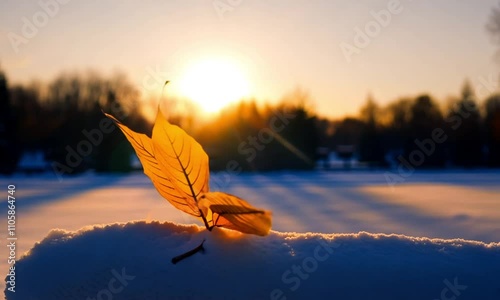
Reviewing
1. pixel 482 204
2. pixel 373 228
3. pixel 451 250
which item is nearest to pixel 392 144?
pixel 482 204

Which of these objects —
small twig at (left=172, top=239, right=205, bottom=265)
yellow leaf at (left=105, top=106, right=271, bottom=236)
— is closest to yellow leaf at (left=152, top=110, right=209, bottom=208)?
yellow leaf at (left=105, top=106, right=271, bottom=236)

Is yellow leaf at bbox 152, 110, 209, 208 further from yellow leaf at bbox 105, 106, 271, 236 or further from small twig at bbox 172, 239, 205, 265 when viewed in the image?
small twig at bbox 172, 239, 205, 265

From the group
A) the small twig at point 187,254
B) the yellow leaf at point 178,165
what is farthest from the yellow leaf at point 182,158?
the small twig at point 187,254

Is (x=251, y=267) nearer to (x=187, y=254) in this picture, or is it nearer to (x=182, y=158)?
(x=187, y=254)

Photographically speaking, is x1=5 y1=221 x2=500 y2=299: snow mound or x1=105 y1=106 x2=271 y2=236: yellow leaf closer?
x1=5 y1=221 x2=500 y2=299: snow mound

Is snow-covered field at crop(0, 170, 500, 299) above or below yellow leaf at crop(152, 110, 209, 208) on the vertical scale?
below
